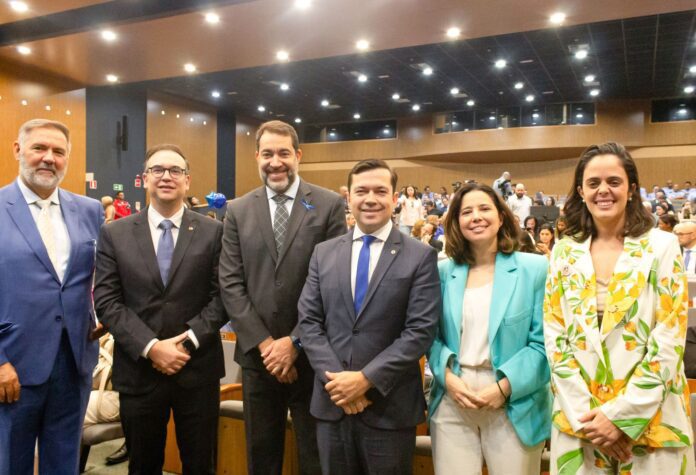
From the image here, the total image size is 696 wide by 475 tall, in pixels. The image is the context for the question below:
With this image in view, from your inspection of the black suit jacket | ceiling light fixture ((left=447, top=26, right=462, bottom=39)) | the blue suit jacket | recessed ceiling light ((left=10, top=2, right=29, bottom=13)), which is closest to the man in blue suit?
the blue suit jacket

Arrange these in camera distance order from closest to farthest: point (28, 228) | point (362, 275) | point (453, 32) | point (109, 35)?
1. point (362, 275)
2. point (28, 228)
3. point (453, 32)
4. point (109, 35)

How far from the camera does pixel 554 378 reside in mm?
1816

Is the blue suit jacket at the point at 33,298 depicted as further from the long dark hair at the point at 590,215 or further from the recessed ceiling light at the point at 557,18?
the recessed ceiling light at the point at 557,18

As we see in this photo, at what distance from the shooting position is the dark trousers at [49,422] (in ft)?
6.88

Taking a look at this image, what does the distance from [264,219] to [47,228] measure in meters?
0.90

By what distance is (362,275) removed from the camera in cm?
205

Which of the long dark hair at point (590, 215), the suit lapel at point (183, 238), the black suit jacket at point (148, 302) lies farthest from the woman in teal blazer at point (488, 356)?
the suit lapel at point (183, 238)

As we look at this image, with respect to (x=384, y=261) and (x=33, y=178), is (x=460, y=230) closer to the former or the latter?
(x=384, y=261)

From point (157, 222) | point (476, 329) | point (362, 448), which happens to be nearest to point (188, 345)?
point (157, 222)

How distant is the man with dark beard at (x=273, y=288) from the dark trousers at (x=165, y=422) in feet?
0.69

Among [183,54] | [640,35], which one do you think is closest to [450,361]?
[183,54]

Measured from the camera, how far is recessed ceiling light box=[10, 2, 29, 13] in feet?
25.4

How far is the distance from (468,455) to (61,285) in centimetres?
173

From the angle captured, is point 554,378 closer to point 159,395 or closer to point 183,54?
point 159,395
